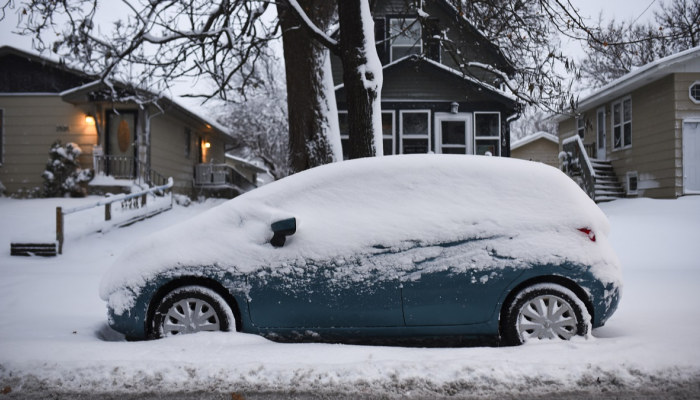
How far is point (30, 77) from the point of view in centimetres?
1825

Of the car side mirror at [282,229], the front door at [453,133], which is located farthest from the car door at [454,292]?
the front door at [453,133]

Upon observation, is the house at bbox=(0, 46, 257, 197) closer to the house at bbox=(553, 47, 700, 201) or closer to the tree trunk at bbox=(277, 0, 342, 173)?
the tree trunk at bbox=(277, 0, 342, 173)

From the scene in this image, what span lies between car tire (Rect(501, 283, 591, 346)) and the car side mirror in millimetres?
1826

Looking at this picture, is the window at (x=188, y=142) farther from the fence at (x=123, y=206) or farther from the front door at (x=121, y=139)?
the fence at (x=123, y=206)

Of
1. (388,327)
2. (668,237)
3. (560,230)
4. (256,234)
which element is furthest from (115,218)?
(668,237)

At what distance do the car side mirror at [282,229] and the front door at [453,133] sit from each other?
1345cm

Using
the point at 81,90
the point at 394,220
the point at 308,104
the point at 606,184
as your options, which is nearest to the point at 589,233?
the point at 394,220

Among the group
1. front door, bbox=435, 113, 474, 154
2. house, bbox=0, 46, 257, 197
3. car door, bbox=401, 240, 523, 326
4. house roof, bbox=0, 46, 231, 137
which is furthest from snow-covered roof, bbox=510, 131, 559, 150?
car door, bbox=401, 240, 523, 326

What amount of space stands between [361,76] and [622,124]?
1469cm

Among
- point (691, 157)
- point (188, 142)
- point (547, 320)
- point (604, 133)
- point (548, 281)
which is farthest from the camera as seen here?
point (188, 142)

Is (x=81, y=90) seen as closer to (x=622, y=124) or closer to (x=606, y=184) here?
(x=606, y=184)

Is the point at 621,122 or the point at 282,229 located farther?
the point at 621,122

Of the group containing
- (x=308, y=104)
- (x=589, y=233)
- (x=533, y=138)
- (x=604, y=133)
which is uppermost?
(x=533, y=138)

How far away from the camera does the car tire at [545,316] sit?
3688mm
